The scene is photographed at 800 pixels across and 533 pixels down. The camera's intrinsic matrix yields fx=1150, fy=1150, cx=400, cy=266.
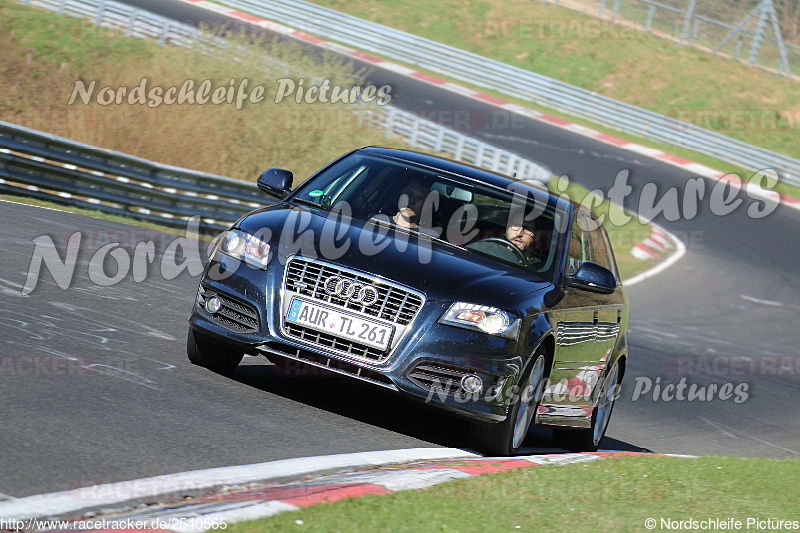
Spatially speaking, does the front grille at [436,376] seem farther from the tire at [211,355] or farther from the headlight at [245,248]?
the tire at [211,355]

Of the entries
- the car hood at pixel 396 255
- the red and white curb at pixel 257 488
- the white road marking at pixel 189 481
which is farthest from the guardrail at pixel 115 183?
the red and white curb at pixel 257 488

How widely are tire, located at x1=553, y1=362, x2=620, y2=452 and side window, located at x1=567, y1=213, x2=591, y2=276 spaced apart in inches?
37.5

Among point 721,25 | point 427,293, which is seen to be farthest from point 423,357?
point 721,25

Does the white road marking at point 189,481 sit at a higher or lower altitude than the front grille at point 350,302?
lower

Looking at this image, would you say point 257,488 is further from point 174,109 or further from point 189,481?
point 174,109

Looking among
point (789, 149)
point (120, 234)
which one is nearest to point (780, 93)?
point (789, 149)

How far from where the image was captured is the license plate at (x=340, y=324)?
21.2 ft

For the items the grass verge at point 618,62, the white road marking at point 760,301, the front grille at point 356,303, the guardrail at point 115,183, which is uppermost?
the grass verge at point 618,62

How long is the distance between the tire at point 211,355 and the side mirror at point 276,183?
1201 mm

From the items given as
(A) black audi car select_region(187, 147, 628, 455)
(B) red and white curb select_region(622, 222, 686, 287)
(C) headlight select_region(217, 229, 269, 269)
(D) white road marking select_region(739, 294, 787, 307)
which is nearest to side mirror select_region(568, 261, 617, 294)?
(A) black audi car select_region(187, 147, 628, 455)

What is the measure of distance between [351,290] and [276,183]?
1.77 metres

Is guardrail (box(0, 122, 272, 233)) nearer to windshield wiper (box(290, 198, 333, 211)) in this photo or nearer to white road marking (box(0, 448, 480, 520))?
windshield wiper (box(290, 198, 333, 211))

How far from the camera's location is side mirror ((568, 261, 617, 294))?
7207 millimetres

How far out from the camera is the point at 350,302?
6496mm
